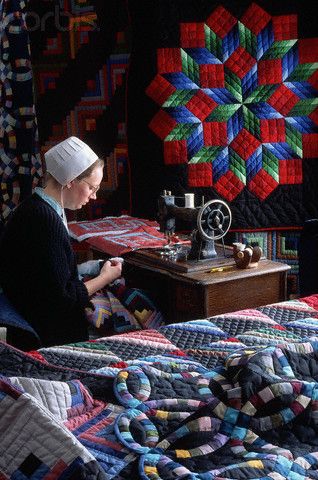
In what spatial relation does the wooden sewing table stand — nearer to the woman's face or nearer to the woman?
the woman

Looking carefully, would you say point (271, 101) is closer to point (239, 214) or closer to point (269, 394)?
point (239, 214)

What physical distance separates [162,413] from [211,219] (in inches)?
55.5

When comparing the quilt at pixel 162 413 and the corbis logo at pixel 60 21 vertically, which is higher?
the corbis logo at pixel 60 21

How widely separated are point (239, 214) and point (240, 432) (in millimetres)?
2664

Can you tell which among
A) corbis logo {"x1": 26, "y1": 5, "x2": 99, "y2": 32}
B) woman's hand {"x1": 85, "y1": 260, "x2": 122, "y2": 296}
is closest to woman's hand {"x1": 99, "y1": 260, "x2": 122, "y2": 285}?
woman's hand {"x1": 85, "y1": 260, "x2": 122, "y2": 296}

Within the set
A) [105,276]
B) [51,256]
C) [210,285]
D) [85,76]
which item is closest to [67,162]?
[51,256]

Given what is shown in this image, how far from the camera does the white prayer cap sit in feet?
9.09

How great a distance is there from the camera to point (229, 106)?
3908mm

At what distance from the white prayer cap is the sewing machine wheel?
1.66ft

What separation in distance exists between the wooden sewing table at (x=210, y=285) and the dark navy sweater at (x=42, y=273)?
0.35m

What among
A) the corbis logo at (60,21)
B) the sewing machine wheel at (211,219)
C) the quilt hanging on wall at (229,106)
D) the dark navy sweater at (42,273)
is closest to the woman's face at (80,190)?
the dark navy sweater at (42,273)

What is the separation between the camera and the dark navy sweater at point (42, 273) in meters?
2.64

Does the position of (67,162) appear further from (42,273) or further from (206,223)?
(206,223)

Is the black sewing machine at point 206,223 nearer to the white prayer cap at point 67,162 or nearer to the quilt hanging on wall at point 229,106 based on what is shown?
the white prayer cap at point 67,162
